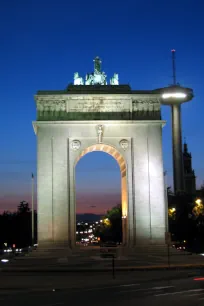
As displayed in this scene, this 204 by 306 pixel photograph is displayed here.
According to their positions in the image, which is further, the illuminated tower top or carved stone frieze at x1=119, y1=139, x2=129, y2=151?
the illuminated tower top

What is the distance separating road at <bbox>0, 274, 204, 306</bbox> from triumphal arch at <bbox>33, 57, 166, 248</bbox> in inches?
956

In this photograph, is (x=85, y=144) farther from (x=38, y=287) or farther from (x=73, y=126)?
(x=38, y=287)

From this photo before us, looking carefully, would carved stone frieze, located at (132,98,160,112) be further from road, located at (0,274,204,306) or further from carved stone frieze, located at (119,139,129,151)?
road, located at (0,274,204,306)

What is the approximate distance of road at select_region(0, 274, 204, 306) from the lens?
15539mm

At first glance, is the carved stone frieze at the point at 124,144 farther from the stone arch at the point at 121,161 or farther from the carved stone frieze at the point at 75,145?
the carved stone frieze at the point at 75,145

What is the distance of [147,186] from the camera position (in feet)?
154

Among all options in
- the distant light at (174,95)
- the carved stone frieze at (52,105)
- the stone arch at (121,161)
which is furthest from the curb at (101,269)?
Result: the distant light at (174,95)

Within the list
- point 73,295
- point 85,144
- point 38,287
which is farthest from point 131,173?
point 73,295

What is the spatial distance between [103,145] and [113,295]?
30.6 m

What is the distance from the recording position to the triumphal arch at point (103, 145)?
46.1m

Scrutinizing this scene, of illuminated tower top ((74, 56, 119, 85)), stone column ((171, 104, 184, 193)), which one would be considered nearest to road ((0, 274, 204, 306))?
illuminated tower top ((74, 56, 119, 85))

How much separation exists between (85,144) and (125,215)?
8.08m

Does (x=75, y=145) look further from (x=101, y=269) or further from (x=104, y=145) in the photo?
(x=101, y=269)

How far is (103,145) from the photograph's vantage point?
47.7 meters
